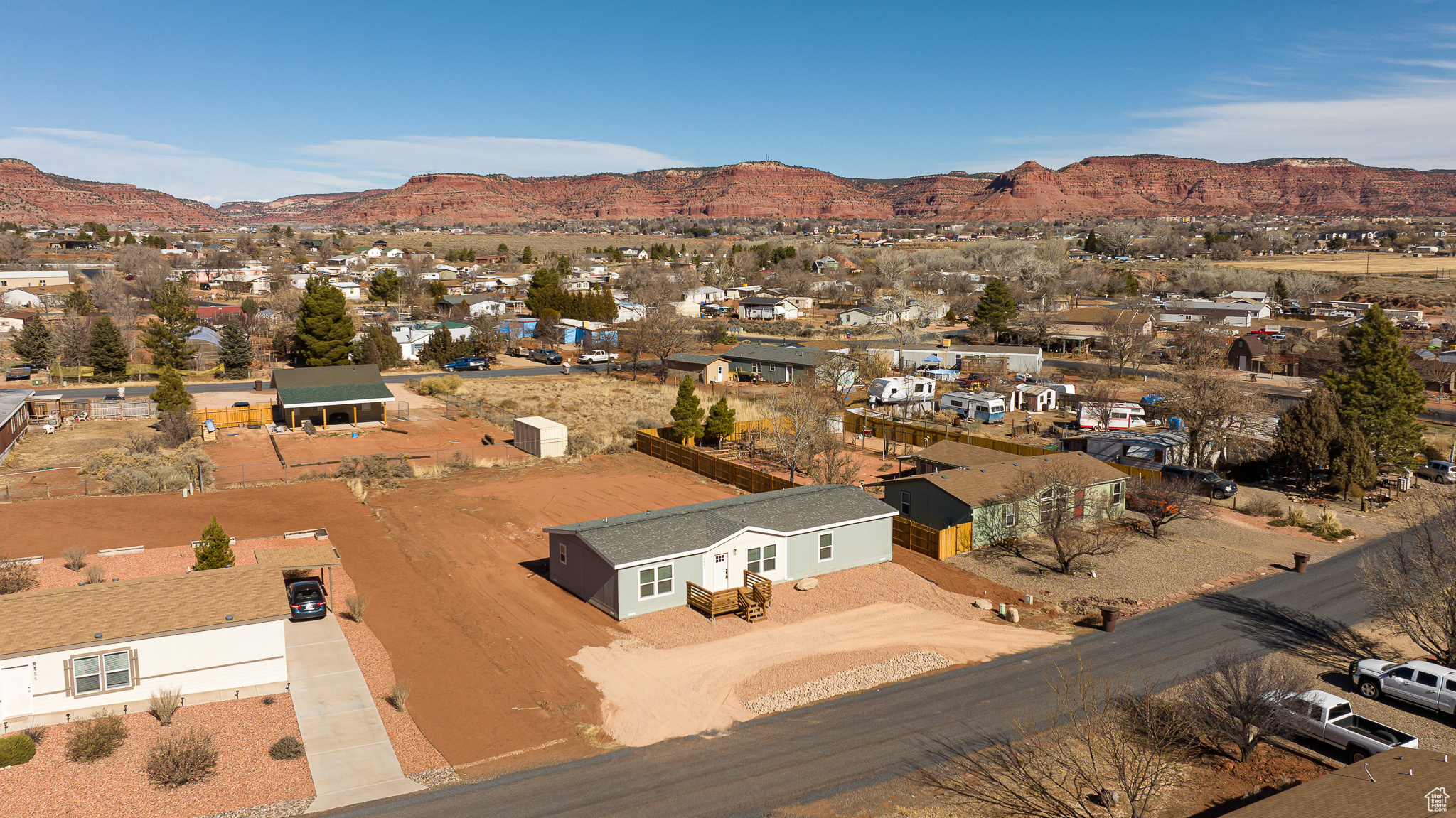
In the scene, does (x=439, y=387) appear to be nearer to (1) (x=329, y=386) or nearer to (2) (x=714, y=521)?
(1) (x=329, y=386)

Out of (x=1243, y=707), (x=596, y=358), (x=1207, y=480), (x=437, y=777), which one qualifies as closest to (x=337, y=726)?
(x=437, y=777)

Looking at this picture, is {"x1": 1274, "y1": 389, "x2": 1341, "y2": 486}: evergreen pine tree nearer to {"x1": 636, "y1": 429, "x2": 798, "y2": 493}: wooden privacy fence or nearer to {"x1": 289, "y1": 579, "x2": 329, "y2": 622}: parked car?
{"x1": 636, "y1": 429, "x2": 798, "y2": 493}: wooden privacy fence

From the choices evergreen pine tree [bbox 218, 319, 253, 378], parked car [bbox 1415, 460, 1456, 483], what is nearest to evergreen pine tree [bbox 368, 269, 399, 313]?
evergreen pine tree [bbox 218, 319, 253, 378]

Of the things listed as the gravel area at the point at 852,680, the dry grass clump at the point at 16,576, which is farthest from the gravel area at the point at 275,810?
the dry grass clump at the point at 16,576

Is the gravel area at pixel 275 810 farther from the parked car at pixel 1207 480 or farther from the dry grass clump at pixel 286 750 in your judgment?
the parked car at pixel 1207 480

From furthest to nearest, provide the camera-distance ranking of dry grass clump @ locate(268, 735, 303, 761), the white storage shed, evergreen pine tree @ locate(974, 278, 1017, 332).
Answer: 1. evergreen pine tree @ locate(974, 278, 1017, 332)
2. the white storage shed
3. dry grass clump @ locate(268, 735, 303, 761)
